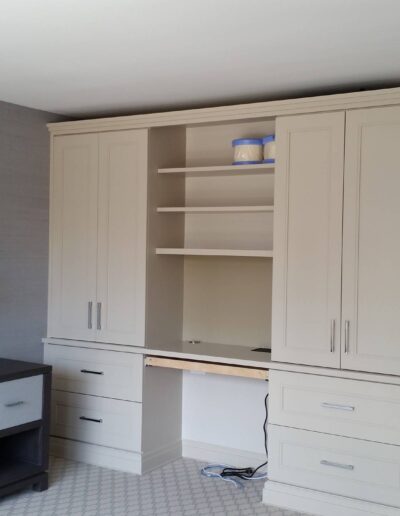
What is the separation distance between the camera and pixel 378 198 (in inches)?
124

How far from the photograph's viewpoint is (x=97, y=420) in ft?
13.0

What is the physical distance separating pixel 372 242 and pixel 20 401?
2.00m

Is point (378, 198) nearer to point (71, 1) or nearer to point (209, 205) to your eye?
point (209, 205)

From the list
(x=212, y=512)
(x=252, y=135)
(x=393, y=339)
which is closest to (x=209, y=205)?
(x=252, y=135)

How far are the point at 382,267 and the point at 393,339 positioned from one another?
1.16 feet

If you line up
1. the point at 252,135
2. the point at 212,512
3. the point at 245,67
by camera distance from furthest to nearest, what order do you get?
the point at 252,135, the point at 212,512, the point at 245,67

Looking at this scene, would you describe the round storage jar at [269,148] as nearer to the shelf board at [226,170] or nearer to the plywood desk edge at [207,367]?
the shelf board at [226,170]

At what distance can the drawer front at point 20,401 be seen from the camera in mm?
3326

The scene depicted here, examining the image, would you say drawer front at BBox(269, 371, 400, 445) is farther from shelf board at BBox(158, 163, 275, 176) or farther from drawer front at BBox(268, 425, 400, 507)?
shelf board at BBox(158, 163, 275, 176)

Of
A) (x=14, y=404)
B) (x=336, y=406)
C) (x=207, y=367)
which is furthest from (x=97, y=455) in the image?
(x=336, y=406)

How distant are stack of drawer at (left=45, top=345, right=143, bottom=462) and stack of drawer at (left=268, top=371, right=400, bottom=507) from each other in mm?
891

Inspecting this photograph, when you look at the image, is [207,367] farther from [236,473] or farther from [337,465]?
[337,465]

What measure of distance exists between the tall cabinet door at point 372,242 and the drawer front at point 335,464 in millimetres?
405

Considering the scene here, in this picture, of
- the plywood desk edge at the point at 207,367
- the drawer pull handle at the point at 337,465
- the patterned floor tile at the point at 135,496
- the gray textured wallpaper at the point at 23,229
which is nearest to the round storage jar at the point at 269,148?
the plywood desk edge at the point at 207,367
